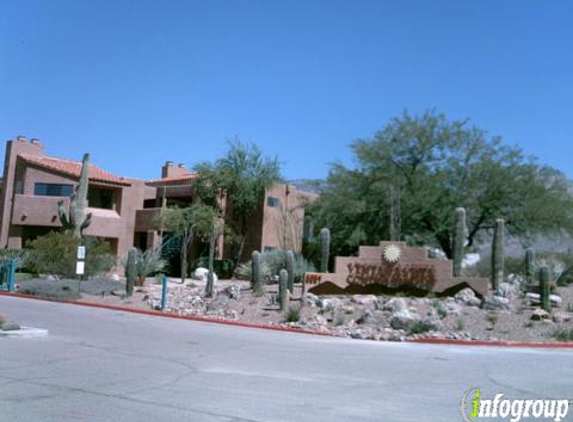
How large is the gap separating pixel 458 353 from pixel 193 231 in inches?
1046

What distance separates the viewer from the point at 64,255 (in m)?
29.3

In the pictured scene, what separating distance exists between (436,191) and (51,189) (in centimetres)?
2314

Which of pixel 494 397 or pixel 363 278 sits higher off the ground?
pixel 363 278

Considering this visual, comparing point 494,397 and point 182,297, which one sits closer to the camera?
point 494,397

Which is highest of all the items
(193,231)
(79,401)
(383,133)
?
(383,133)

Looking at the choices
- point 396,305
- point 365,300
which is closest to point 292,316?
point 365,300

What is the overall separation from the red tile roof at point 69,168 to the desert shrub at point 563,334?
30119mm

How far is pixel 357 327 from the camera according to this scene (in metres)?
20.8

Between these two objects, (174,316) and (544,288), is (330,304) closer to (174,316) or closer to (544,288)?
(174,316)

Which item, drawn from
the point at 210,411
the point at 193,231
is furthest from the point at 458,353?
the point at 193,231

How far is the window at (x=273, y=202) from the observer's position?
141 feet

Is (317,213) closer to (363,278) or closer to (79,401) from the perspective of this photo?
(363,278)

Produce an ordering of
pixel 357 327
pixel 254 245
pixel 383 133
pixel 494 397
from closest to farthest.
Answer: pixel 494 397, pixel 357 327, pixel 383 133, pixel 254 245

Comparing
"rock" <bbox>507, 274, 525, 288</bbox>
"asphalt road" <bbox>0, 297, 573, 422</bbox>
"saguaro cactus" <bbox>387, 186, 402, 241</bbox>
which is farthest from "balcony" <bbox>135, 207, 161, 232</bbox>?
"asphalt road" <bbox>0, 297, 573, 422</bbox>
